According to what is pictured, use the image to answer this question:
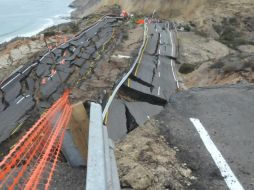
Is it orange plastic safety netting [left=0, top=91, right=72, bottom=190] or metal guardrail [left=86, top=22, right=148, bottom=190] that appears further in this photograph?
orange plastic safety netting [left=0, top=91, right=72, bottom=190]

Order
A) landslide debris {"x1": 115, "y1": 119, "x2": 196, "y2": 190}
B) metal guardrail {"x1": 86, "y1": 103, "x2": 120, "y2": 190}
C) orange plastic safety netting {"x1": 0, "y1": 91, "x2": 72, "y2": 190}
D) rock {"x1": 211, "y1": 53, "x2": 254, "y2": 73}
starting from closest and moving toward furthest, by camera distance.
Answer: metal guardrail {"x1": 86, "y1": 103, "x2": 120, "y2": 190} → orange plastic safety netting {"x1": 0, "y1": 91, "x2": 72, "y2": 190} → landslide debris {"x1": 115, "y1": 119, "x2": 196, "y2": 190} → rock {"x1": 211, "y1": 53, "x2": 254, "y2": 73}

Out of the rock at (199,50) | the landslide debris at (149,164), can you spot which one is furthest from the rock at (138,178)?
the rock at (199,50)

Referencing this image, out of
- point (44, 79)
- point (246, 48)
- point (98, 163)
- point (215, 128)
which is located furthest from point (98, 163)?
point (246, 48)

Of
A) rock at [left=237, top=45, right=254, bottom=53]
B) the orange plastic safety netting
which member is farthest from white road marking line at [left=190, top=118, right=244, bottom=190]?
rock at [left=237, top=45, right=254, bottom=53]

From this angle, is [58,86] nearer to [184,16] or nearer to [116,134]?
[116,134]

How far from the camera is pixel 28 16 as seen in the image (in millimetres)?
113938

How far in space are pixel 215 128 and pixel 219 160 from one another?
1.37 m

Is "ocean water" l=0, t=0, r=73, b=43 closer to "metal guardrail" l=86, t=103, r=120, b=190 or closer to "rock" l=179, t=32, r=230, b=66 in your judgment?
"rock" l=179, t=32, r=230, b=66

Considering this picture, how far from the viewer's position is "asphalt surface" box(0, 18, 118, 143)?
2186cm

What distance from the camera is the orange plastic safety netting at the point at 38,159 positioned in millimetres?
5812

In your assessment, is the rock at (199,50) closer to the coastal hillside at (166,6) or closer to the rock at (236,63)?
the rock at (236,63)

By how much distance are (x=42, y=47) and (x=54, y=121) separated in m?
31.3

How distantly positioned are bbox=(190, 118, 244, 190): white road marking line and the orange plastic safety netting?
252 centimetres

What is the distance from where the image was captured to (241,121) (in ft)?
28.5
